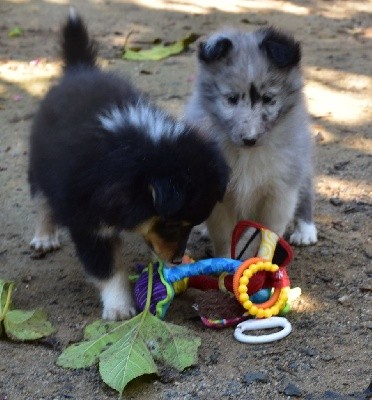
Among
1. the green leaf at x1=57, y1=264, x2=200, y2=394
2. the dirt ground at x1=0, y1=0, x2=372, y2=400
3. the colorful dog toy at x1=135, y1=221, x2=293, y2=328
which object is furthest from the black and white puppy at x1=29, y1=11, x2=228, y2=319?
the dirt ground at x1=0, y1=0, x2=372, y2=400

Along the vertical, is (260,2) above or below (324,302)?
below

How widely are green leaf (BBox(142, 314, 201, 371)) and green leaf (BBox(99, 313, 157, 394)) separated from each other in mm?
55

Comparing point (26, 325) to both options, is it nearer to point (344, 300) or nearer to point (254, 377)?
point (254, 377)

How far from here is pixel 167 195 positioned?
3127mm

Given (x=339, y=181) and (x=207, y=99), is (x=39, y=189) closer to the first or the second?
(x=207, y=99)

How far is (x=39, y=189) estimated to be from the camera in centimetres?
412

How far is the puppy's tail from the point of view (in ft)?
14.6

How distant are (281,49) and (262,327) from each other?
1307 millimetres

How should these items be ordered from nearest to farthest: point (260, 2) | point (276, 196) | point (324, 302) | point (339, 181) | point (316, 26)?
1. point (324, 302)
2. point (276, 196)
3. point (339, 181)
4. point (316, 26)
5. point (260, 2)

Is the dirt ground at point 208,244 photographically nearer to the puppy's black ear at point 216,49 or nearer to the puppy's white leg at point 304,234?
the puppy's white leg at point 304,234

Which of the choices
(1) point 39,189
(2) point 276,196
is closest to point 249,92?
(2) point 276,196

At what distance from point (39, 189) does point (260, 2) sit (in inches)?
216

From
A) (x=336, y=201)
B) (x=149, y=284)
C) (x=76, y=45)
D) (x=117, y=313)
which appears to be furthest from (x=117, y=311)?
(x=336, y=201)

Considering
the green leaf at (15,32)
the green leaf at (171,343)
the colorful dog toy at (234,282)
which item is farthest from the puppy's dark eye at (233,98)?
the green leaf at (15,32)
